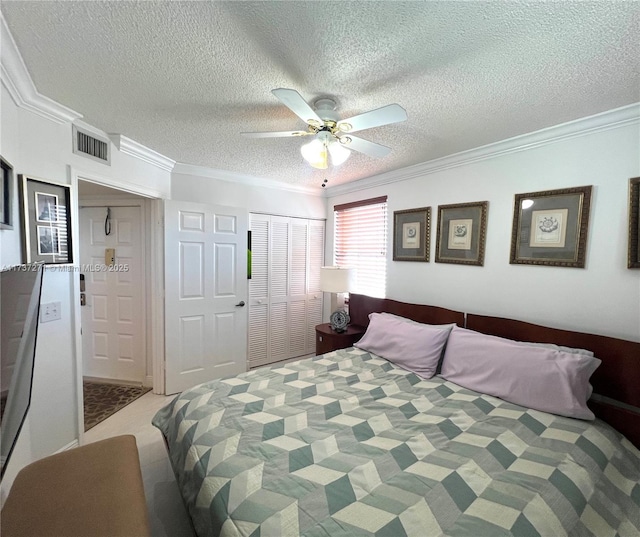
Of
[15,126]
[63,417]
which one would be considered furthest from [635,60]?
[63,417]

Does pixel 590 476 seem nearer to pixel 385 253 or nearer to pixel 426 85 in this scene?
pixel 426 85

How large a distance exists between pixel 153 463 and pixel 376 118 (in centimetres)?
269

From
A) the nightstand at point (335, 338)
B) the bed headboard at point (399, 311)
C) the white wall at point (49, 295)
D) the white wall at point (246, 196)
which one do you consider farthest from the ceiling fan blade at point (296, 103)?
the nightstand at point (335, 338)

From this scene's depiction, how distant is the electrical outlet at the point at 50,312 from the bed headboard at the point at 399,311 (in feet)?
8.71

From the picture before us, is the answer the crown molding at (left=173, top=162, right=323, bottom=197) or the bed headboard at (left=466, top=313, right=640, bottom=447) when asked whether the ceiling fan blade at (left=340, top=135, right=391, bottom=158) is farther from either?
the crown molding at (left=173, top=162, right=323, bottom=197)

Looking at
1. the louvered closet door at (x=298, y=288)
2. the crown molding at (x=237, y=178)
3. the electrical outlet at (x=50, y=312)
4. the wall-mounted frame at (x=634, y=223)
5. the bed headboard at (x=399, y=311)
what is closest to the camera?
the wall-mounted frame at (x=634, y=223)

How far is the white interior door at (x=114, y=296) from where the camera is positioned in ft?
10.4

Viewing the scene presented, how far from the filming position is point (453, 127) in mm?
2062

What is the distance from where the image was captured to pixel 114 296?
127 inches

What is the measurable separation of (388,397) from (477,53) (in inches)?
73.1

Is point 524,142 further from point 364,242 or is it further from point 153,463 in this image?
point 153,463

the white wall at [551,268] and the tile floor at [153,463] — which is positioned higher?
the white wall at [551,268]

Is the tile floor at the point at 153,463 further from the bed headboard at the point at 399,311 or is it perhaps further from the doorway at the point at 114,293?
the bed headboard at the point at 399,311

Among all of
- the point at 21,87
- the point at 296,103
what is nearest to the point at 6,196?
the point at 21,87
